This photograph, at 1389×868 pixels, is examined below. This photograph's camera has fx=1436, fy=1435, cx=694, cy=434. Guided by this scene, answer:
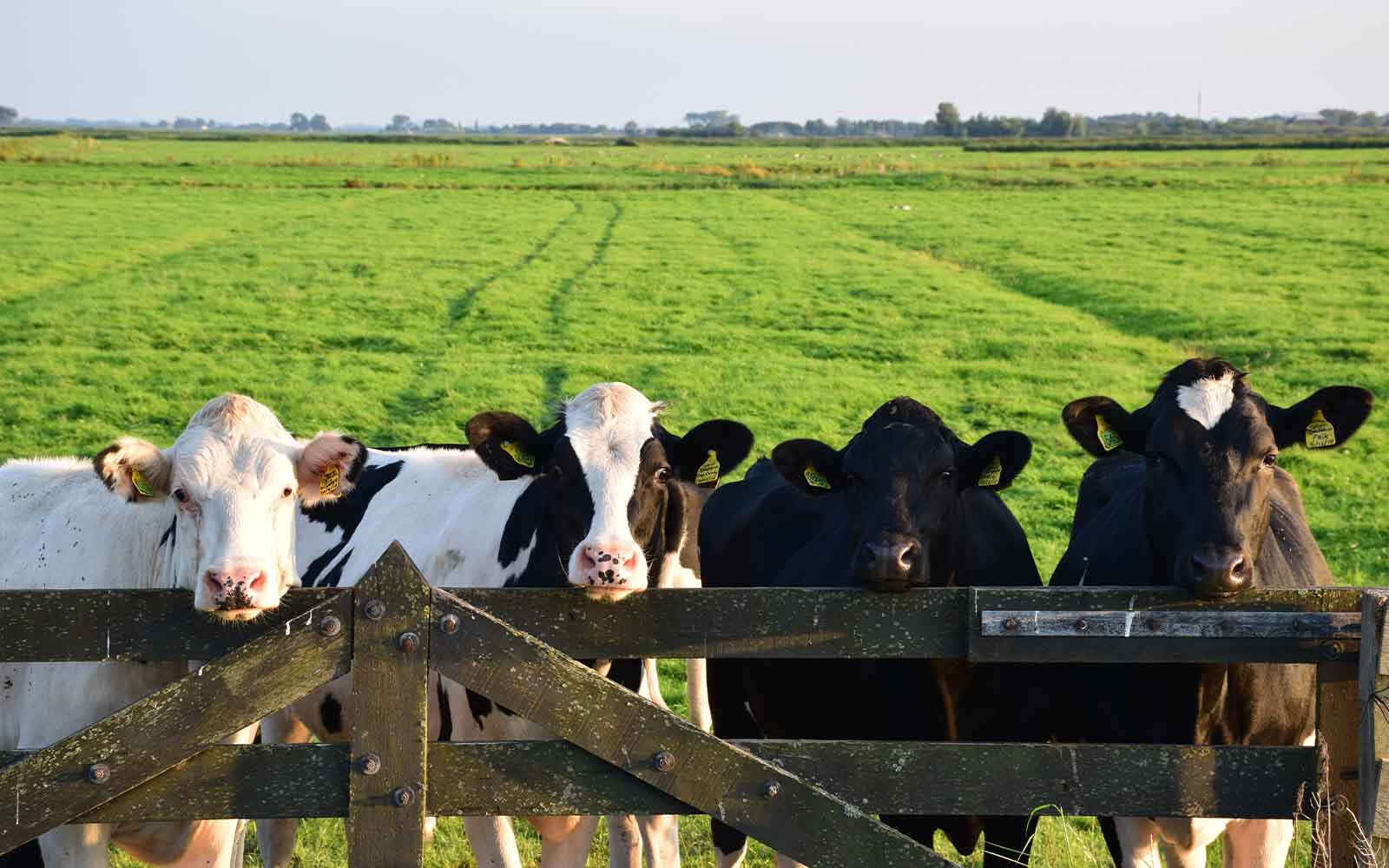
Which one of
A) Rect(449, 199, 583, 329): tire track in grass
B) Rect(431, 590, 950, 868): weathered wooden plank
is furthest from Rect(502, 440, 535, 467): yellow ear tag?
Rect(449, 199, 583, 329): tire track in grass

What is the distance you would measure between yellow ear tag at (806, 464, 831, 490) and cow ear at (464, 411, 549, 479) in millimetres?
1066

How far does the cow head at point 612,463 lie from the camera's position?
530cm

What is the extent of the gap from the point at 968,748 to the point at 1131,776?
→ 1.58 ft

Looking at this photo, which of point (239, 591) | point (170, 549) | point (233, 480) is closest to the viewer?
point (239, 591)

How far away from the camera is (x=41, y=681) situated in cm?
506

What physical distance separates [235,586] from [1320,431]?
397 cm

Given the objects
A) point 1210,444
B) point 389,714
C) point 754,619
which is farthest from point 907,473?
point 389,714

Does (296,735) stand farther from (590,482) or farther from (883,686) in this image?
(883,686)

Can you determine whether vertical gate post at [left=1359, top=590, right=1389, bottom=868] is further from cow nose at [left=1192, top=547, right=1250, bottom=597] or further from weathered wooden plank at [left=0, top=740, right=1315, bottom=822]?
cow nose at [left=1192, top=547, right=1250, bottom=597]

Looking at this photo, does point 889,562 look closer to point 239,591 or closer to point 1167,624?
point 1167,624

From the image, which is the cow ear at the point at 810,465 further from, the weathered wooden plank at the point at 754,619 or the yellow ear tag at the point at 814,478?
the weathered wooden plank at the point at 754,619

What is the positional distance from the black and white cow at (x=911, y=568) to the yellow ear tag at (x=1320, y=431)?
3.45ft

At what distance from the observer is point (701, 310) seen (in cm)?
2541

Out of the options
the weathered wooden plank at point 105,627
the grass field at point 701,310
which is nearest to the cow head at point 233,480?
the weathered wooden plank at point 105,627
